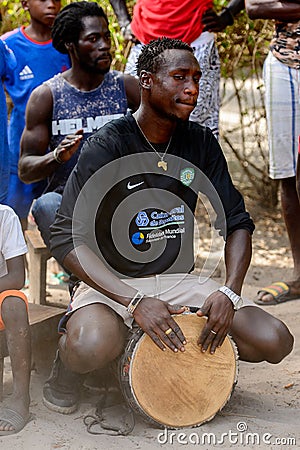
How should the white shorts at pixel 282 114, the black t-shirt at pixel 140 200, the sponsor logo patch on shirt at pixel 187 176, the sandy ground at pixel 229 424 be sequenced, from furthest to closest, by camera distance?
the white shorts at pixel 282 114 → the sponsor logo patch on shirt at pixel 187 176 → the black t-shirt at pixel 140 200 → the sandy ground at pixel 229 424

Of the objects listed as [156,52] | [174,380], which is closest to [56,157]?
[156,52]

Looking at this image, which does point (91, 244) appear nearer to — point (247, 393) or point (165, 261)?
point (165, 261)

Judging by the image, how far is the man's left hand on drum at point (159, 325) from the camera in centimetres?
305

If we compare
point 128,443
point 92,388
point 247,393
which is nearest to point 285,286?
point 247,393

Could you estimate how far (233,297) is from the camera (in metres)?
3.18

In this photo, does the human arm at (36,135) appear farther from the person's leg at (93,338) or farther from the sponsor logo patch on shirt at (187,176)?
the person's leg at (93,338)

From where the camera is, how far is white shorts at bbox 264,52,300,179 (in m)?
4.59

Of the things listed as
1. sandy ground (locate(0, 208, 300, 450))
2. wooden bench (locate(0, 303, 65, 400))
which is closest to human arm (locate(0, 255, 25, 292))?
wooden bench (locate(0, 303, 65, 400))

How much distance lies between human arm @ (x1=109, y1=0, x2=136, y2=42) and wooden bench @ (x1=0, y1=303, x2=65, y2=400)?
→ 2.03 meters

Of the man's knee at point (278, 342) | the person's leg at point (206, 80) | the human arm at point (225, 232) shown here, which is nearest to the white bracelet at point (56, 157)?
the human arm at point (225, 232)

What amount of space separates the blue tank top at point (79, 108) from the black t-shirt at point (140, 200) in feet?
2.79

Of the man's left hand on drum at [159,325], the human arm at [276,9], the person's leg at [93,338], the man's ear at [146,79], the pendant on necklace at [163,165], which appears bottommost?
the person's leg at [93,338]

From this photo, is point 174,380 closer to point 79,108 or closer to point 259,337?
point 259,337

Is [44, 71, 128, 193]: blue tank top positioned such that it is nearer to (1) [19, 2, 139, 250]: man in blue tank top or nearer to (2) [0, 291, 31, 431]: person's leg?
(1) [19, 2, 139, 250]: man in blue tank top
